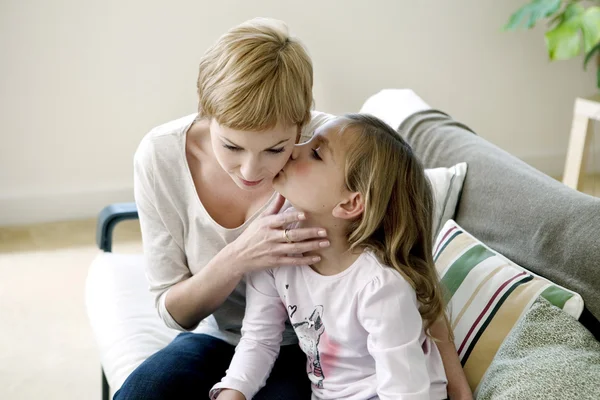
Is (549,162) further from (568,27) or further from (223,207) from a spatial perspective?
(223,207)

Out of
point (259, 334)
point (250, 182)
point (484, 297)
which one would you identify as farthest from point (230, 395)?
point (484, 297)

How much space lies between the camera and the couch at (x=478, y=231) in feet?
4.62

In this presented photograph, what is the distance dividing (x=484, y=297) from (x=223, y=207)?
1.91 feet

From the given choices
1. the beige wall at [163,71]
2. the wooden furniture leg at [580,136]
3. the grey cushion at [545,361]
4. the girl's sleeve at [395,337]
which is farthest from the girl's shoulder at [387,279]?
the beige wall at [163,71]

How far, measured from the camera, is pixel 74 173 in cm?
321

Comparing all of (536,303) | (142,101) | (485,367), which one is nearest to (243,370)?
(485,367)

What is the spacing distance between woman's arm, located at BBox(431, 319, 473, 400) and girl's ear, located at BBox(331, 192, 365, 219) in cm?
27

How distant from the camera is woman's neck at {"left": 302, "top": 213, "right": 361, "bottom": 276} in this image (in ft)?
4.39

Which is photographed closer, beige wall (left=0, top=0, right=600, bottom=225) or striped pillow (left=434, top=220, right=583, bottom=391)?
striped pillow (left=434, top=220, right=583, bottom=391)

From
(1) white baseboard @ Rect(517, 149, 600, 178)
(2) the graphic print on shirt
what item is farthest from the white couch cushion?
(1) white baseboard @ Rect(517, 149, 600, 178)

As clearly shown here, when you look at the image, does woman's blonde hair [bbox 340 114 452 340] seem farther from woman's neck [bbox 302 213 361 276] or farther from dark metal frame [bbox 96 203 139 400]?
dark metal frame [bbox 96 203 139 400]

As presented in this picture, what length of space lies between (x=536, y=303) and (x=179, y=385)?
0.72 m

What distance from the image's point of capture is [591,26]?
2.96 metres

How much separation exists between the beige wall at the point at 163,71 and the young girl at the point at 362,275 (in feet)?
6.45
